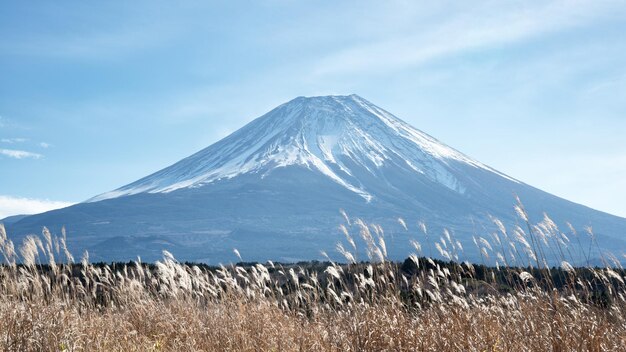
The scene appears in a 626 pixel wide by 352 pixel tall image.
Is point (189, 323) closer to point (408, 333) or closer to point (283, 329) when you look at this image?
point (283, 329)

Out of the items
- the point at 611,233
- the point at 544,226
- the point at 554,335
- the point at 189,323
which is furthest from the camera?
the point at 611,233

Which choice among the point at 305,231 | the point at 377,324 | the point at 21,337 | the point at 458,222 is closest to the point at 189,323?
the point at 21,337

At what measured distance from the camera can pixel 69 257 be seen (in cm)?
904

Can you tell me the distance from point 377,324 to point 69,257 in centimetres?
511

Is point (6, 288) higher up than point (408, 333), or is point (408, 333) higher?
point (6, 288)

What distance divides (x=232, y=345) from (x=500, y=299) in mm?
3567

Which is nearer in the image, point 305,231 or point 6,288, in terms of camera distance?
point 6,288

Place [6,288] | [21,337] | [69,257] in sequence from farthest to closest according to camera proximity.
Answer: [6,288] < [69,257] < [21,337]

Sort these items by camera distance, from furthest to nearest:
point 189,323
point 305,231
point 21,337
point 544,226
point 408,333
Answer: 1. point 305,231
2. point 189,323
3. point 544,226
4. point 21,337
5. point 408,333

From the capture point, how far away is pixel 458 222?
18575cm

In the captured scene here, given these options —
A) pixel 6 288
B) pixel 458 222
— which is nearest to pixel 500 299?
pixel 6 288

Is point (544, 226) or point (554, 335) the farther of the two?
point (544, 226)

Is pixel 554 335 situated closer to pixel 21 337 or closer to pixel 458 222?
pixel 21 337

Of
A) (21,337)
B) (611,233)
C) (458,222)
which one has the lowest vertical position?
(611,233)
